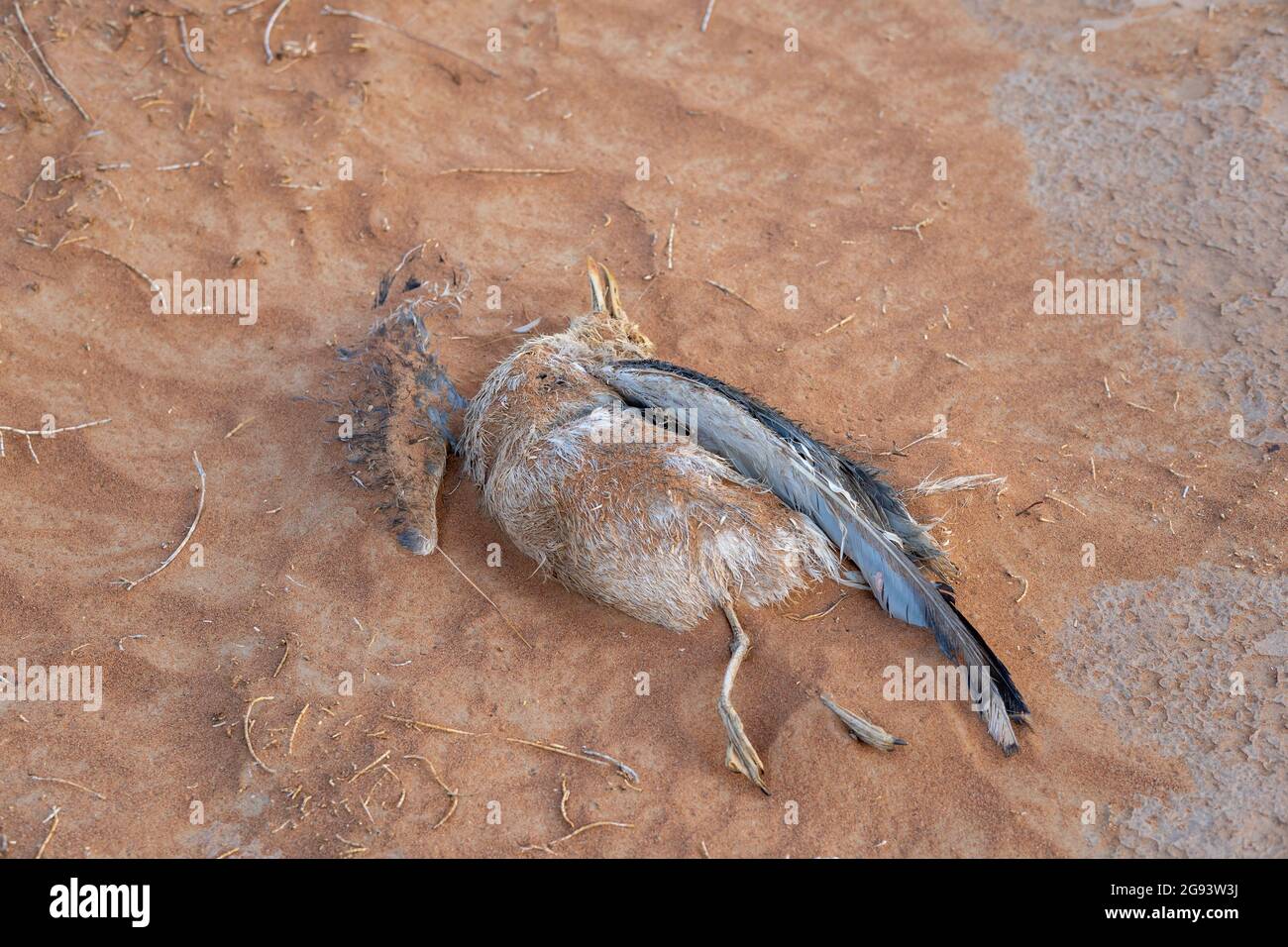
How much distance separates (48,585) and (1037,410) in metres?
4.40

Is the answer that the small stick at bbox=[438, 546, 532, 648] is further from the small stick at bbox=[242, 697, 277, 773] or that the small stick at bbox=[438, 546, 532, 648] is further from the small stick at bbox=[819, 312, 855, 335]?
the small stick at bbox=[819, 312, 855, 335]

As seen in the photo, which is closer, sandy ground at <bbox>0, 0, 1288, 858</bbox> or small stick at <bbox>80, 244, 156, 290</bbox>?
sandy ground at <bbox>0, 0, 1288, 858</bbox>

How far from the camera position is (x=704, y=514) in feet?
12.9

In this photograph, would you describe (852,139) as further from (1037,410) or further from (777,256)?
(1037,410)

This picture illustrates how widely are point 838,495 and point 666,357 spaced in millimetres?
1530

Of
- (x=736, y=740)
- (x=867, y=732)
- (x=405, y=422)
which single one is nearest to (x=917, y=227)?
(x=405, y=422)

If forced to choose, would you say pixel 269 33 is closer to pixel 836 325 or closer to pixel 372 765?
pixel 836 325

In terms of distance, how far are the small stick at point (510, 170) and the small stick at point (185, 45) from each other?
1636mm

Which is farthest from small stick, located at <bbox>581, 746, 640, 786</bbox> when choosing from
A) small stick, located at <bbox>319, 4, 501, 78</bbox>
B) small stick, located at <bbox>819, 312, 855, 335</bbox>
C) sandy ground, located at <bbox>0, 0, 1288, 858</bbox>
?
small stick, located at <bbox>319, 4, 501, 78</bbox>

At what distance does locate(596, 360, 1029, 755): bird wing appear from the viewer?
3861 millimetres

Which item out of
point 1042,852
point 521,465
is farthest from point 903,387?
point 1042,852

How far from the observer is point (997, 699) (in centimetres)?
371

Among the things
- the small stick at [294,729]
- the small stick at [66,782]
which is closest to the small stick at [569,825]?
the small stick at [294,729]
